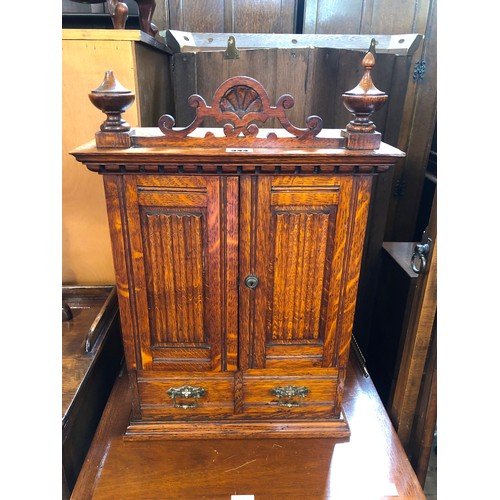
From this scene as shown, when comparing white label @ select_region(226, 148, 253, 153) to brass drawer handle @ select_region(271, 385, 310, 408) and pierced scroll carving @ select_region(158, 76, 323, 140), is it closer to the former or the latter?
pierced scroll carving @ select_region(158, 76, 323, 140)

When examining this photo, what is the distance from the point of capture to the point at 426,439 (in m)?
1.12

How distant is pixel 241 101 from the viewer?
0.82 meters

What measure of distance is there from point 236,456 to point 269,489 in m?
0.12

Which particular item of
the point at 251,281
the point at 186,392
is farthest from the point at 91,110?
the point at 186,392

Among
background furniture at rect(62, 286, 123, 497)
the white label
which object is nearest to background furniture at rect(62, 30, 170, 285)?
background furniture at rect(62, 286, 123, 497)

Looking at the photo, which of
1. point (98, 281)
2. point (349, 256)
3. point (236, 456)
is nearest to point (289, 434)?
point (236, 456)

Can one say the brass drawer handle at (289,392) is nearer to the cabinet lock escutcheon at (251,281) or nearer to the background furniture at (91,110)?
the cabinet lock escutcheon at (251,281)

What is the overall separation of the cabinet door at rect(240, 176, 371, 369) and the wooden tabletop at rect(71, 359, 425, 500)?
22cm

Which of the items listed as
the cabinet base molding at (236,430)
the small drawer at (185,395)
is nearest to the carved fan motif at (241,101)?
the small drawer at (185,395)

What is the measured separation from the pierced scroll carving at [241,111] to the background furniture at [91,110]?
1.78 ft

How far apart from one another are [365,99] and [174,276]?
551mm

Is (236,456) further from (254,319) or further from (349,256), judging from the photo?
(349,256)

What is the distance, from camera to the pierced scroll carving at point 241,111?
81 centimetres

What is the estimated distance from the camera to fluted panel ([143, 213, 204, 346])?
874 mm
